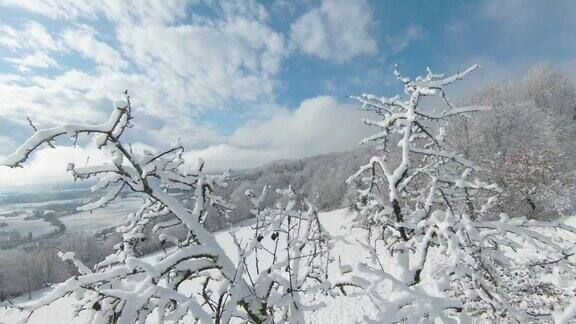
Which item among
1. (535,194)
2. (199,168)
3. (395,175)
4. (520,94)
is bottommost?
(535,194)

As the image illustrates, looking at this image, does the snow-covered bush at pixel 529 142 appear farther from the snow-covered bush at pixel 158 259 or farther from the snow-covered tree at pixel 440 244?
the snow-covered bush at pixel 158 259

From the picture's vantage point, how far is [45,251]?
7325cm

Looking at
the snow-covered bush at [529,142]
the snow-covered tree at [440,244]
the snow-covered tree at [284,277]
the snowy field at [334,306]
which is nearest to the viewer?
the snow-covered tree at [440,244]

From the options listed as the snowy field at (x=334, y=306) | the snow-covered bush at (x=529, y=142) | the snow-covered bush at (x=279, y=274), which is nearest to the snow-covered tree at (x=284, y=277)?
the snow-covered bush at (x=279, y=274)

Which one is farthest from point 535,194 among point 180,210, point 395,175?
point 180,210

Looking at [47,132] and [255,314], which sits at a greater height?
[47,132]

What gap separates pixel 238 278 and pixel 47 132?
2.24 meters

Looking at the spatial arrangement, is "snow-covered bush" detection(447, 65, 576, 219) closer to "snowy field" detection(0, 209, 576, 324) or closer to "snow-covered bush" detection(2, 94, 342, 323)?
"snowy field" detection(0, 209, 576, 324)

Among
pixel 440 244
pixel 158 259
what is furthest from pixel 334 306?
pixel 440 244

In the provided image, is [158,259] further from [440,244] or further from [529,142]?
[529,142]

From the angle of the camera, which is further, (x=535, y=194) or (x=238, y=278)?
(x=535, y=194)

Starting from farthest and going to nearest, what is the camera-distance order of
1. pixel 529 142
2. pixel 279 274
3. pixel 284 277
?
pixel 529 142, pixel 279 274, pixel 284 277

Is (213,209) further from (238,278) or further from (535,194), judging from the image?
(535,194)

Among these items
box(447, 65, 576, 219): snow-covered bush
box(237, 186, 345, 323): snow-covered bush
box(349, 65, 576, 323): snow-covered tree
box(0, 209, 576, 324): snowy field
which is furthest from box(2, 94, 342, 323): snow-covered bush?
box(447, 65, 576, 219): snow-covered bush
